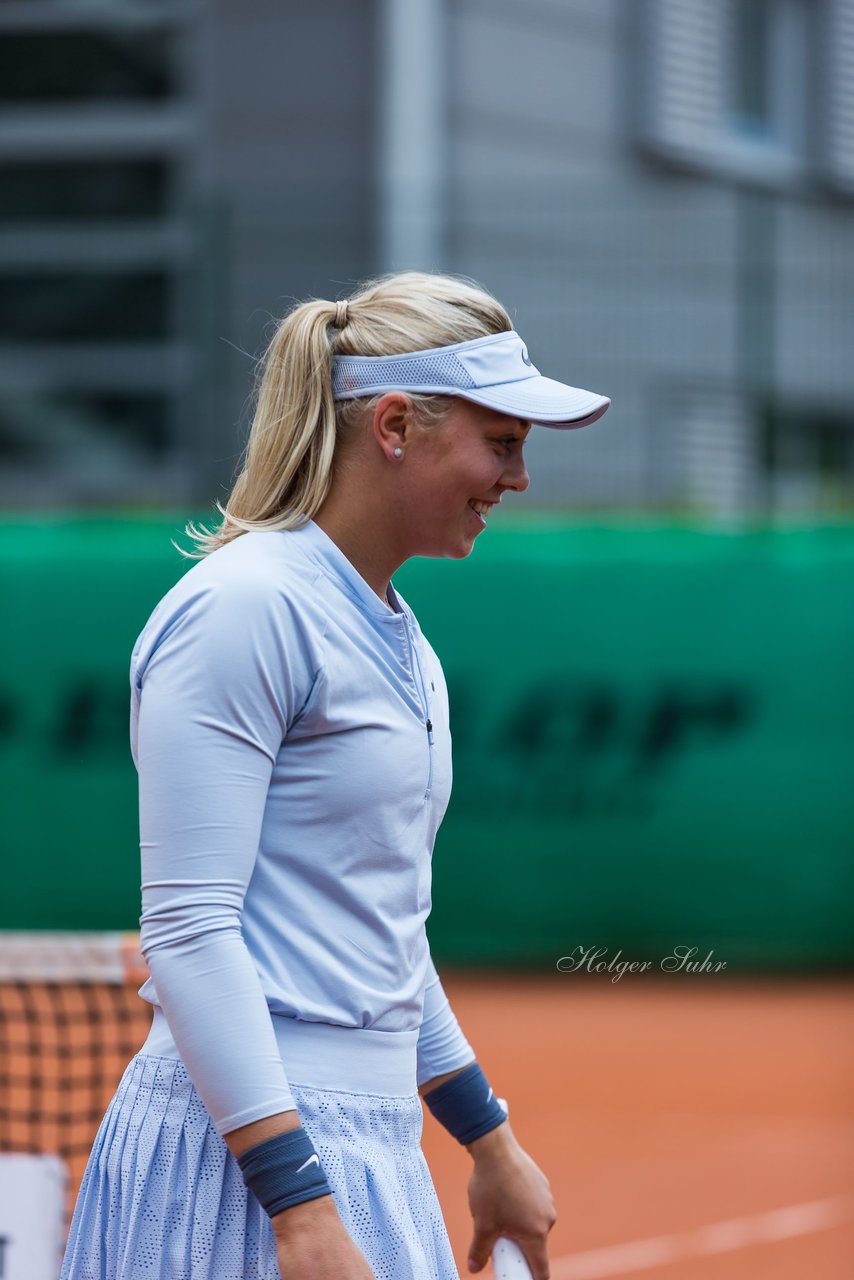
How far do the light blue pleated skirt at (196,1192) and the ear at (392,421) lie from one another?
711mm

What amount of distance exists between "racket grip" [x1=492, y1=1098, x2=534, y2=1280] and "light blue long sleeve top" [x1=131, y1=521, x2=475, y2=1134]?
1.48ft

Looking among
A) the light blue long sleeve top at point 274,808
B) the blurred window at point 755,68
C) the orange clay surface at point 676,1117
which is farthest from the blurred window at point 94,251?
the light blue long sleeve top at point 274,808

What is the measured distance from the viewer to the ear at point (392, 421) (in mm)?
2031

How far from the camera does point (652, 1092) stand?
740 centimetres

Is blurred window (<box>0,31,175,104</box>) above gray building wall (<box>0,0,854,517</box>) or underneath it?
above

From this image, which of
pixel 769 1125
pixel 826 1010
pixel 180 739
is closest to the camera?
pixel 180 739

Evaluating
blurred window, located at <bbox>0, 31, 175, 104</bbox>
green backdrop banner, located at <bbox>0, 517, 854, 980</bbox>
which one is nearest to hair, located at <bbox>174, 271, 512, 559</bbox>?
green backdrop banner, located at <bbox>0, 517, 854, 980</bbox>

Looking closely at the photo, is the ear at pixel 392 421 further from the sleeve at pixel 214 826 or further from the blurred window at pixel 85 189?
the blurred window at pixel 85 189

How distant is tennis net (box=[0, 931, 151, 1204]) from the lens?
405 centimetres

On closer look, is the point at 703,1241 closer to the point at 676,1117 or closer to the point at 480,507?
the point at 676,1117

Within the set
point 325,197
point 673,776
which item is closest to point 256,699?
point 673,776

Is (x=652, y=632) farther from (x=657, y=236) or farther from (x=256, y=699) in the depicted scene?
(x=256, y=699)

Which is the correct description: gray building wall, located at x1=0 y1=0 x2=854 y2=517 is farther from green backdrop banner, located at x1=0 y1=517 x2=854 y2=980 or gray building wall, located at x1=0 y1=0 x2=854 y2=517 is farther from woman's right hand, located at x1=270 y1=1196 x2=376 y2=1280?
woman's right hand, located at x1=270 y1=1196 x2=376 y2=1280

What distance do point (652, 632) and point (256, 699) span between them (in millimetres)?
7511
